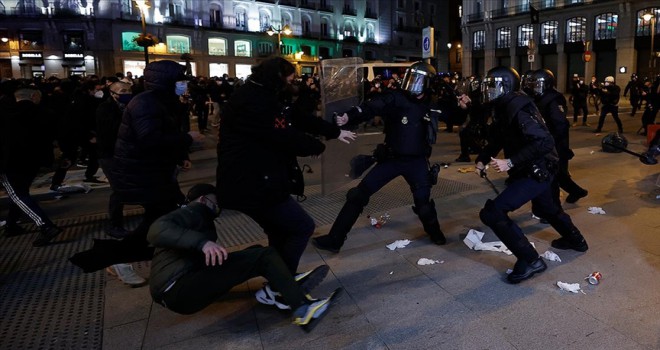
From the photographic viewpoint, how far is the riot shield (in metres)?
6.41

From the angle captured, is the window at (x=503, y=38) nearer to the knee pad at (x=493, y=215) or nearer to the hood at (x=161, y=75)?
the knee pad at (x=493, y=215)

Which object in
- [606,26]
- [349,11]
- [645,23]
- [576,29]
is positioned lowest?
[645,23]

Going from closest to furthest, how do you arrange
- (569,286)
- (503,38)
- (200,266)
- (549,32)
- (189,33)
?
(200,266), (569,286), (189,33), (549,32), (503,38)

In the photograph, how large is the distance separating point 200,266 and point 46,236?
10.4 ft

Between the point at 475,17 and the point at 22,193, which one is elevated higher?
the point at 475,17

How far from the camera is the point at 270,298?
3.65 meters

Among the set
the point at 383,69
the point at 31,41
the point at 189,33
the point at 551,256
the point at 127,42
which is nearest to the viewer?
the point at 551,256

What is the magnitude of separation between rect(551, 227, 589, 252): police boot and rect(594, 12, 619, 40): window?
40304mm

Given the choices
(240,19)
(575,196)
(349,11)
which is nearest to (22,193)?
(575,196)

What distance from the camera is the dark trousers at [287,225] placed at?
3.53 metres

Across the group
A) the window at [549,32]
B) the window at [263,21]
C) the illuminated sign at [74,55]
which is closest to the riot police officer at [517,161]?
the illuminated sign at [74,55]

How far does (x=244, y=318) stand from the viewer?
3598 millimetres

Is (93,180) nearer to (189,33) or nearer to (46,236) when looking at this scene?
(46,236)

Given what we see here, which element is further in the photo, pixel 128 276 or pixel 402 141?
pixel 402 141
